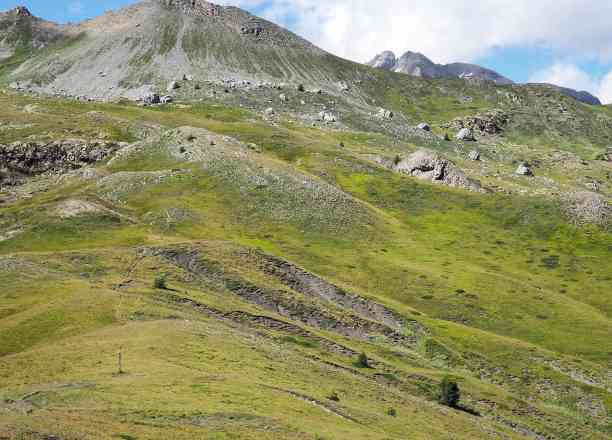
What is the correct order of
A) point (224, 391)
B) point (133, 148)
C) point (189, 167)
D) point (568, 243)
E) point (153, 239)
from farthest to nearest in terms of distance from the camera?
1. point (133, 148)
2. point (189, 167)
3. point (568, 243)
4. point (153, 239)
5. point (224, 391)

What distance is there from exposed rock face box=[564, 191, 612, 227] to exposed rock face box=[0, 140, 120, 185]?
114 metres

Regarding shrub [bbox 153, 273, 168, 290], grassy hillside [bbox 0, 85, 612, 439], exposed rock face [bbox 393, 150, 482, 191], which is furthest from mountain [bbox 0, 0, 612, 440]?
exposed rock face [bbox 393, 150, 482, 191]

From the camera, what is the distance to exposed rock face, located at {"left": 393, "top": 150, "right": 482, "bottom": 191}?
178 metres

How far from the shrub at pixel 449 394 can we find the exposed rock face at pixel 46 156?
121 meters

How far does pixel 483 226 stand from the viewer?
148750mm

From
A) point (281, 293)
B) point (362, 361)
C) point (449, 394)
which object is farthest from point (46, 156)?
point (449, 394)

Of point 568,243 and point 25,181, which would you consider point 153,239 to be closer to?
point 25,181

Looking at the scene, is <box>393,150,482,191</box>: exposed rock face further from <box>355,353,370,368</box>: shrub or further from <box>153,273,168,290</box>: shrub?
<box>153,273,168,290</box>: shrub

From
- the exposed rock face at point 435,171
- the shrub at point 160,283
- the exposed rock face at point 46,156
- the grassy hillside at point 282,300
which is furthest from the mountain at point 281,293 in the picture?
the exposed rock face at point 435,171

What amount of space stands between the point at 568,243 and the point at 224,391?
117m

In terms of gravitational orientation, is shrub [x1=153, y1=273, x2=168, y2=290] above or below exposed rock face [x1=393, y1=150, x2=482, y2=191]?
below

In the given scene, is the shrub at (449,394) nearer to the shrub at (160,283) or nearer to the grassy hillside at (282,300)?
the grassy hillside at (282,300)

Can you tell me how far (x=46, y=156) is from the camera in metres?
160

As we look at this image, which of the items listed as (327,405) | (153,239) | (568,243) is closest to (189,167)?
(153,239)
